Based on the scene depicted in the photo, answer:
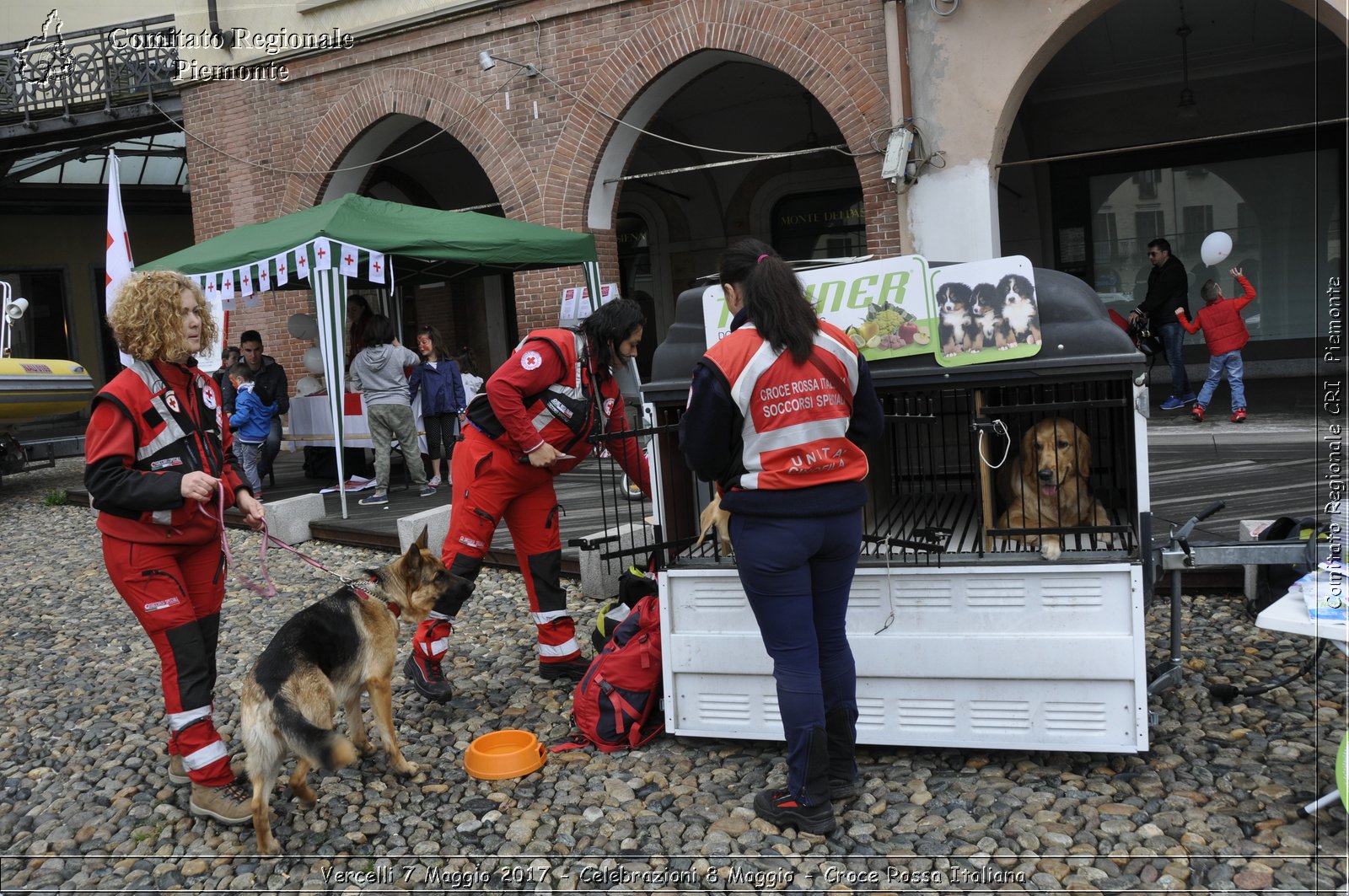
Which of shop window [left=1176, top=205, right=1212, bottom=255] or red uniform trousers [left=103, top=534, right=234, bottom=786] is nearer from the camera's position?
red uniform trousers [left=103, top=534, right=234, bottom=786]

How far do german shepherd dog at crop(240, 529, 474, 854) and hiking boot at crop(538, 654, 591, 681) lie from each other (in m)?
0.82

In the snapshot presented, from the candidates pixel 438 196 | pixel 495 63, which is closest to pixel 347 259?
pixel 495 63

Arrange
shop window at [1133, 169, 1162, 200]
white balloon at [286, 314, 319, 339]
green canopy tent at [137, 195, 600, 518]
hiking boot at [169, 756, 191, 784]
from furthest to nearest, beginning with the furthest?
1. shop window at [1133, 169, 1162, 200]
2. white balloon at [286, 314, 319, 339]
3. green canopy tent at [137, 195, 600, 518]
4. hiking boot at [169, 756, 191, 784]

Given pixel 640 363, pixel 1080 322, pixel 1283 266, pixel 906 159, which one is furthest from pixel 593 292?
pixel 1283 266

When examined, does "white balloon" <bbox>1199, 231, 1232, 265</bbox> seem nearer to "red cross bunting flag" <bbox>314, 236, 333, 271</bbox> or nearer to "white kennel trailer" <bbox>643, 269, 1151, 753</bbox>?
"white kennel trailer" <bbox>643, 269, 1151, 753</bbox>

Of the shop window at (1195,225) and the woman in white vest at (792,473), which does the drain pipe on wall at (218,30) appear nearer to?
the shop window at (1195,225)

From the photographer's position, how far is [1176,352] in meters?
11.8

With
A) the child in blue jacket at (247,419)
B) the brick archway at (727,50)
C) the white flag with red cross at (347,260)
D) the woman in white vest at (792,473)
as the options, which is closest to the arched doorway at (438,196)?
the brick archway at (727,50)

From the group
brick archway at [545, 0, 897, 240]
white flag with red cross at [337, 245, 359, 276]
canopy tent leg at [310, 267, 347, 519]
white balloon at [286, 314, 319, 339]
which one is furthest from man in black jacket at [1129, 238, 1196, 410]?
white balloon at [286, 314, 319, 339]

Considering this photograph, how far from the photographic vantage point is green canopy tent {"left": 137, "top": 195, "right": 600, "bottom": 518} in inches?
355

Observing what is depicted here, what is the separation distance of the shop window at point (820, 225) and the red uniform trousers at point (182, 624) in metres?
13.5

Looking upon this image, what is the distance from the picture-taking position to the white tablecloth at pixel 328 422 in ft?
35.0

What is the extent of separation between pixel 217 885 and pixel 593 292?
8.60 metres

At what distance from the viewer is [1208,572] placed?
5.54 m
